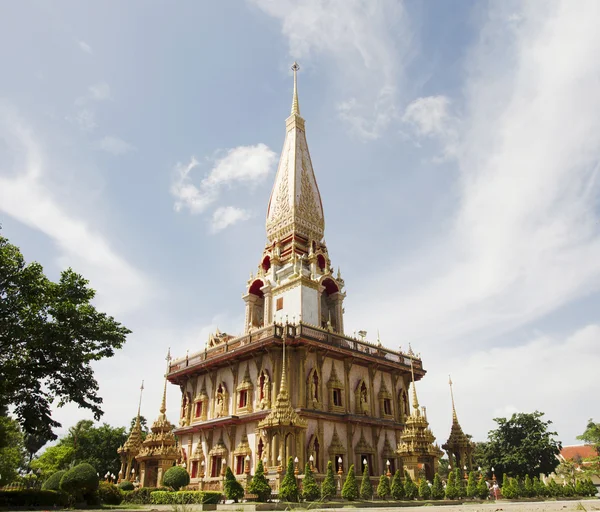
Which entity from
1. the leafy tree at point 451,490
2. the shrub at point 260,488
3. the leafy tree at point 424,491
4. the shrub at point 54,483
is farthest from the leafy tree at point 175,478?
the leafy tree at point 451,490

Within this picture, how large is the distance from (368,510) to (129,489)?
1431 centimetres

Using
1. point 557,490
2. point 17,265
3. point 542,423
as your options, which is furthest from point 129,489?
point 542,423

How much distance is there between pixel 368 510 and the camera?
2073cm

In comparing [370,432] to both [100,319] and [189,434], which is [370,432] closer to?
[189,434]

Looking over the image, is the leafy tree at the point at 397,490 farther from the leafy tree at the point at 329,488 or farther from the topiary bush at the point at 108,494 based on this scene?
the topiary bush at the point at 108,494

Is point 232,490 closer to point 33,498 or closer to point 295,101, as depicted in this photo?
point 33,498

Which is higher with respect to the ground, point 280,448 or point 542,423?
point 542,423

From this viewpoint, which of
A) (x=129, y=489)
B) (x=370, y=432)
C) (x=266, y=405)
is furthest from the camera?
(x=370, y=432)

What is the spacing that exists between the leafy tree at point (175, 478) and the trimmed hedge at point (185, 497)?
106 cm

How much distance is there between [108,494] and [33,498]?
392 centimetres

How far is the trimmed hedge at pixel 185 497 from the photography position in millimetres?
22344

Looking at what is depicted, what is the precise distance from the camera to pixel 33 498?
68.5 feet

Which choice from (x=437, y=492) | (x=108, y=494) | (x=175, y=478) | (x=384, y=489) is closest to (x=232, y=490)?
(x=175, y=478)

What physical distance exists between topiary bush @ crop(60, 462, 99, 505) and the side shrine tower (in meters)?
8.53
